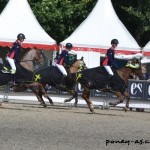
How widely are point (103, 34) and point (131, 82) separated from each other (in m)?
6.30

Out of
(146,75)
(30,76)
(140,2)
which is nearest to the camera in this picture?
(30,76)

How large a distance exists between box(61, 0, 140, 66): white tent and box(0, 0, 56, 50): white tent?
1.06m

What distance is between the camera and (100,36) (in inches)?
1384

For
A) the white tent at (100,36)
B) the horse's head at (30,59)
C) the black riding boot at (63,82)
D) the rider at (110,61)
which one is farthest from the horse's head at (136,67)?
the white tent at (100,36)

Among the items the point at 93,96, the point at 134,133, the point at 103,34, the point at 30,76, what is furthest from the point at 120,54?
the point at 134,133

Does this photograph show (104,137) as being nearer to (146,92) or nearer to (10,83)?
(10,83)

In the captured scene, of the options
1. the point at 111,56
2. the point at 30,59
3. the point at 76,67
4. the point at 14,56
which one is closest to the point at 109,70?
the point at 111,56

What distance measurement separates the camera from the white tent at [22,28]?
34.5 metres

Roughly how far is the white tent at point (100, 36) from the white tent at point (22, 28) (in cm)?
106

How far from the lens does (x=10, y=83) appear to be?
26484 mm

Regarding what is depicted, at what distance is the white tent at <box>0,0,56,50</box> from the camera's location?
34.5 meters

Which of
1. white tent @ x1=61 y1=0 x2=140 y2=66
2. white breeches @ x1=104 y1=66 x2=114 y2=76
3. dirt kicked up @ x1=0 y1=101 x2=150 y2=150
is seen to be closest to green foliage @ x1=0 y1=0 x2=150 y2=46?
white tent @ x1=61 y1=0 x2=140 y2=66

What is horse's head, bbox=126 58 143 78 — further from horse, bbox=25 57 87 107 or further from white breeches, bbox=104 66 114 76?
horse, bbox=25 57 87 107

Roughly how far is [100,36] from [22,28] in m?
3.91
